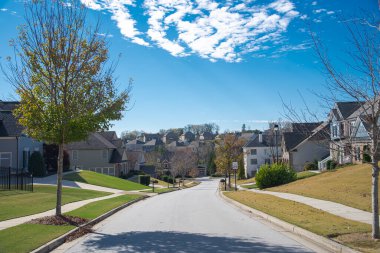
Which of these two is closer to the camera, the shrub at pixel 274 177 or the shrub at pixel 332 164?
the shrub at pixel 274 177

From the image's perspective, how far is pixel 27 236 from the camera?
36.2ft

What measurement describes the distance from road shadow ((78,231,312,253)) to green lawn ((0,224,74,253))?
44.9 inches

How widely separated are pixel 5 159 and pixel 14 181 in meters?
5.09

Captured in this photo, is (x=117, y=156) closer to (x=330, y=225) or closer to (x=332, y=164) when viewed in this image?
(x=332, y=164)

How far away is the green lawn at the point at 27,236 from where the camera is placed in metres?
9.47

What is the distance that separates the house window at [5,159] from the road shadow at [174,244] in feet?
89.5

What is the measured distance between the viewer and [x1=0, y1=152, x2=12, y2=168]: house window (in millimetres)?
35844

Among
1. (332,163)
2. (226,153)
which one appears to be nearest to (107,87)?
(332,163)

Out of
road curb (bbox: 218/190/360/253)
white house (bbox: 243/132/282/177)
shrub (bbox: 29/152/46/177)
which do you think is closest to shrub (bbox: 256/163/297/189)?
shrub (bbox: 29/152/46/177)

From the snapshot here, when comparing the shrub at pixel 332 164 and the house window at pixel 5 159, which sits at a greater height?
the house window at pixel 5 159

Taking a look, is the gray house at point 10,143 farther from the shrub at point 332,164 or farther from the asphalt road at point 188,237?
the shrub at point 332,164

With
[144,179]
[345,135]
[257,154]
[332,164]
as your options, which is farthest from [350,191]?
[257,154]

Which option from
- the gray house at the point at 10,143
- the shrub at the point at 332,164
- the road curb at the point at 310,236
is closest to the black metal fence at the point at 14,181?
the gray house at the point at 10,143

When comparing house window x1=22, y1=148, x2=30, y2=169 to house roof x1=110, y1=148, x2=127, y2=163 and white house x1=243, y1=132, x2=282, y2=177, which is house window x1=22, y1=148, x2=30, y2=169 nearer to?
house roof x1=110, y1=148, x2=127, y2=163
